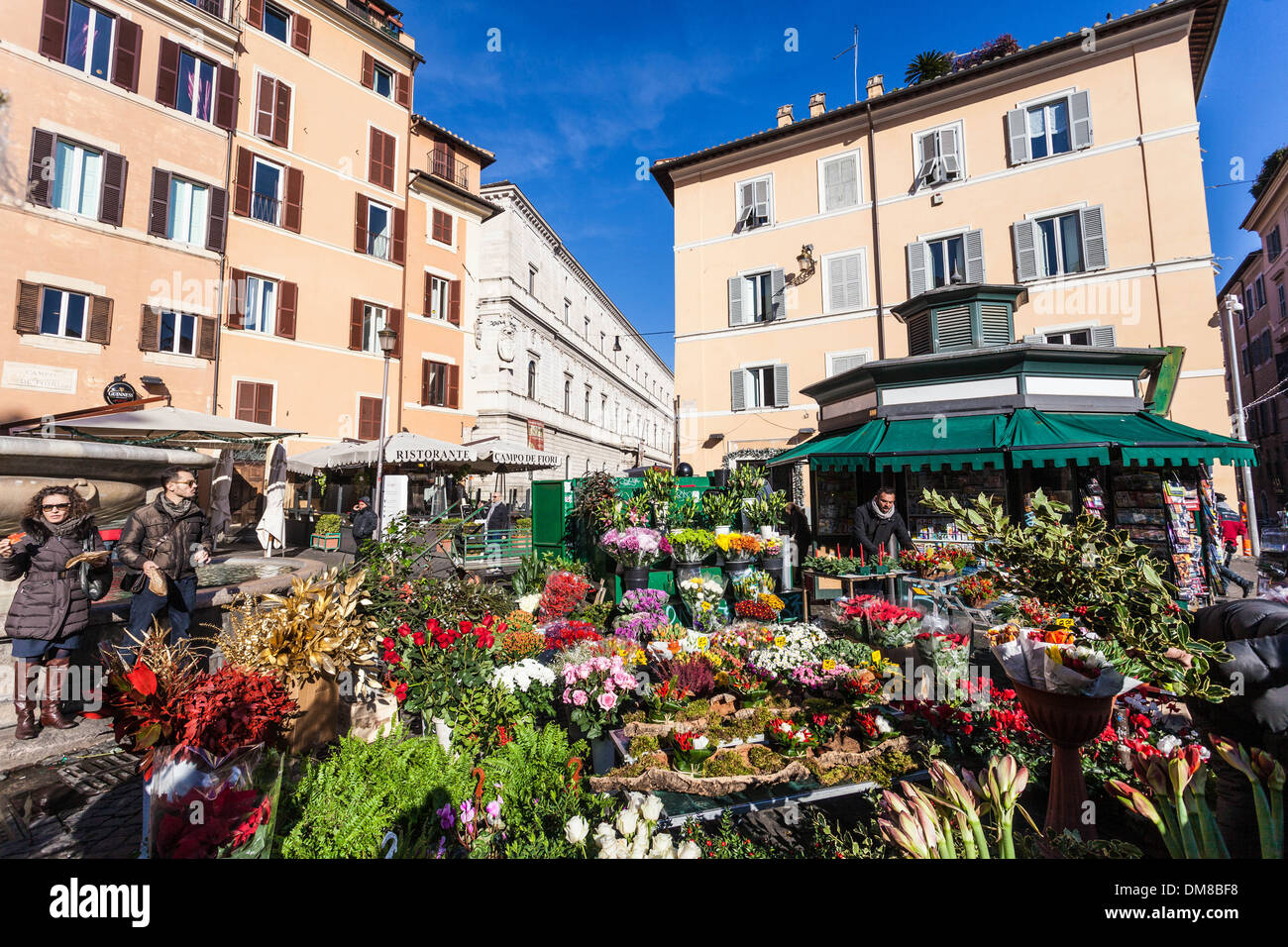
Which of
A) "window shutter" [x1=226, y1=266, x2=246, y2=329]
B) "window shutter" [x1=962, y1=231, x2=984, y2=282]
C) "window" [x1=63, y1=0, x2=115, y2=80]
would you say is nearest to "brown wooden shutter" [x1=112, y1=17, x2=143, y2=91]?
"window" [x1=63, y1=0, x2=115, y2=80]

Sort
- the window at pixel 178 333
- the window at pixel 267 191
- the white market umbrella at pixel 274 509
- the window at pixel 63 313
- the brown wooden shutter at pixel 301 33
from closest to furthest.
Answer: the white market umbrella at pixel 274 509 < the window at pixel 63 313 < the window at pixel 178 333 < the window at pixel 267 191 < the brown wooden shutter at pixel 301 33

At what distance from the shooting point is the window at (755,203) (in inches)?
775

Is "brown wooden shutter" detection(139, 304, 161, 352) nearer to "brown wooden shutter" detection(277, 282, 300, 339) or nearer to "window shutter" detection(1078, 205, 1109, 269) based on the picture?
"brown wooden shutter" detection(277, 282, 300, 339)

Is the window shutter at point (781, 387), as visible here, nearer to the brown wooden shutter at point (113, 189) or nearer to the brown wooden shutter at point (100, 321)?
the brown wooden shutter at point (100, 321)

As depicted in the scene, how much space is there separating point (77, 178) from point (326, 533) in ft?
35.9

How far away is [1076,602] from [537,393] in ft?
82.3

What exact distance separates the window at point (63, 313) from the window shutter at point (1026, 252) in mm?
25056

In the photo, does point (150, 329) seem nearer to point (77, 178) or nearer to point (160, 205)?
point (160, 205)

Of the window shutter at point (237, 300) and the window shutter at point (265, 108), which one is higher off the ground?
the window shutter at point (265, 108)

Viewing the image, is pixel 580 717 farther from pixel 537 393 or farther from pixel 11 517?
pixel 537 393

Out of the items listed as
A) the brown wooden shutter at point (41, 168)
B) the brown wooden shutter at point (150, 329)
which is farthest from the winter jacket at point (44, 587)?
the brown wooden shutter at point (41, 168)

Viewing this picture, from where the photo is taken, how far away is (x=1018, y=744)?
3453 millimetres

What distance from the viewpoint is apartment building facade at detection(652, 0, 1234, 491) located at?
14477 millimetres
